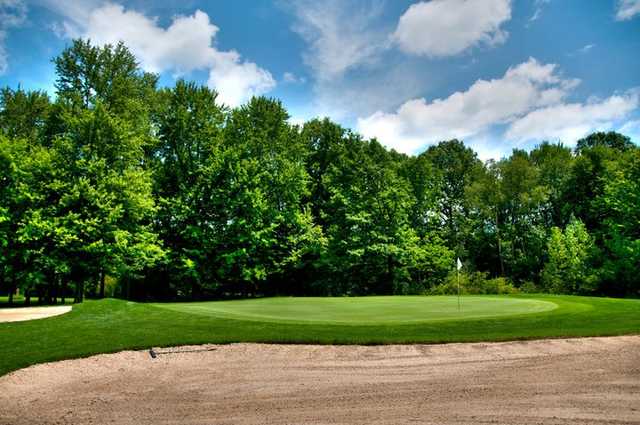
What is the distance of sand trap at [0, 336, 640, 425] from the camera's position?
679 centimetres

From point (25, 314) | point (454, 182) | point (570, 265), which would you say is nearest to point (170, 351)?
point (25, 314)

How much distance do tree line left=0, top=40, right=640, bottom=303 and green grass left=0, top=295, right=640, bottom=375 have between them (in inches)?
494

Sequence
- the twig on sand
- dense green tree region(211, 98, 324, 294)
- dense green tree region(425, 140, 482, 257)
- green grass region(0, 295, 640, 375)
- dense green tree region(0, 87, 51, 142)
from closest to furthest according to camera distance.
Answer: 1. the twig on sand
2. green grass region(0, 295, 640, 375)
3. dense green tree region(211, 98, 324, 294)
4. dense green tree region(0, 87, 51, 142)
5. dense green tree region(425, 140, 482, 257)

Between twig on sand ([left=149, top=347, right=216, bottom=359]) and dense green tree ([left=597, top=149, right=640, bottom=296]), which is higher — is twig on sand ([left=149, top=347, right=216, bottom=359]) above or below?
below

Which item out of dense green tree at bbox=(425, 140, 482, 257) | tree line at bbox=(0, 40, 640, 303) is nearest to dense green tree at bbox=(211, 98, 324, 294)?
tree line at bbox=(0, 40, 640, 303)

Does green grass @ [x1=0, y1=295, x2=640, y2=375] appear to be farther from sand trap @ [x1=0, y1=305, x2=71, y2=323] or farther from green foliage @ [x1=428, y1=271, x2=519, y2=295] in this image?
green foliage @ [x1=428, y1=271, x2=519, y2=295]

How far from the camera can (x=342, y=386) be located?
326 inches

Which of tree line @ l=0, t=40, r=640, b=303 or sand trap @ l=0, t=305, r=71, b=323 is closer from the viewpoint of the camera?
sand trap @ l=0, t=305, r=71, b=323

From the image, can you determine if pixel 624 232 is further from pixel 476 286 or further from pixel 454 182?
pixel 454 182

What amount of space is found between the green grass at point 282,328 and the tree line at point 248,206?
494 inches

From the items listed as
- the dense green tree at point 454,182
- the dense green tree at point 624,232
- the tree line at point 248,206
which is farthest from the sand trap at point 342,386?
the dense green tree at point 454,182

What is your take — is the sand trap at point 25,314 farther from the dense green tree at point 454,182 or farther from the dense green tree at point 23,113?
the dense green tree at point 454,182

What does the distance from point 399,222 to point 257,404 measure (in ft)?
115

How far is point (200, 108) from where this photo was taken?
1447 inches
